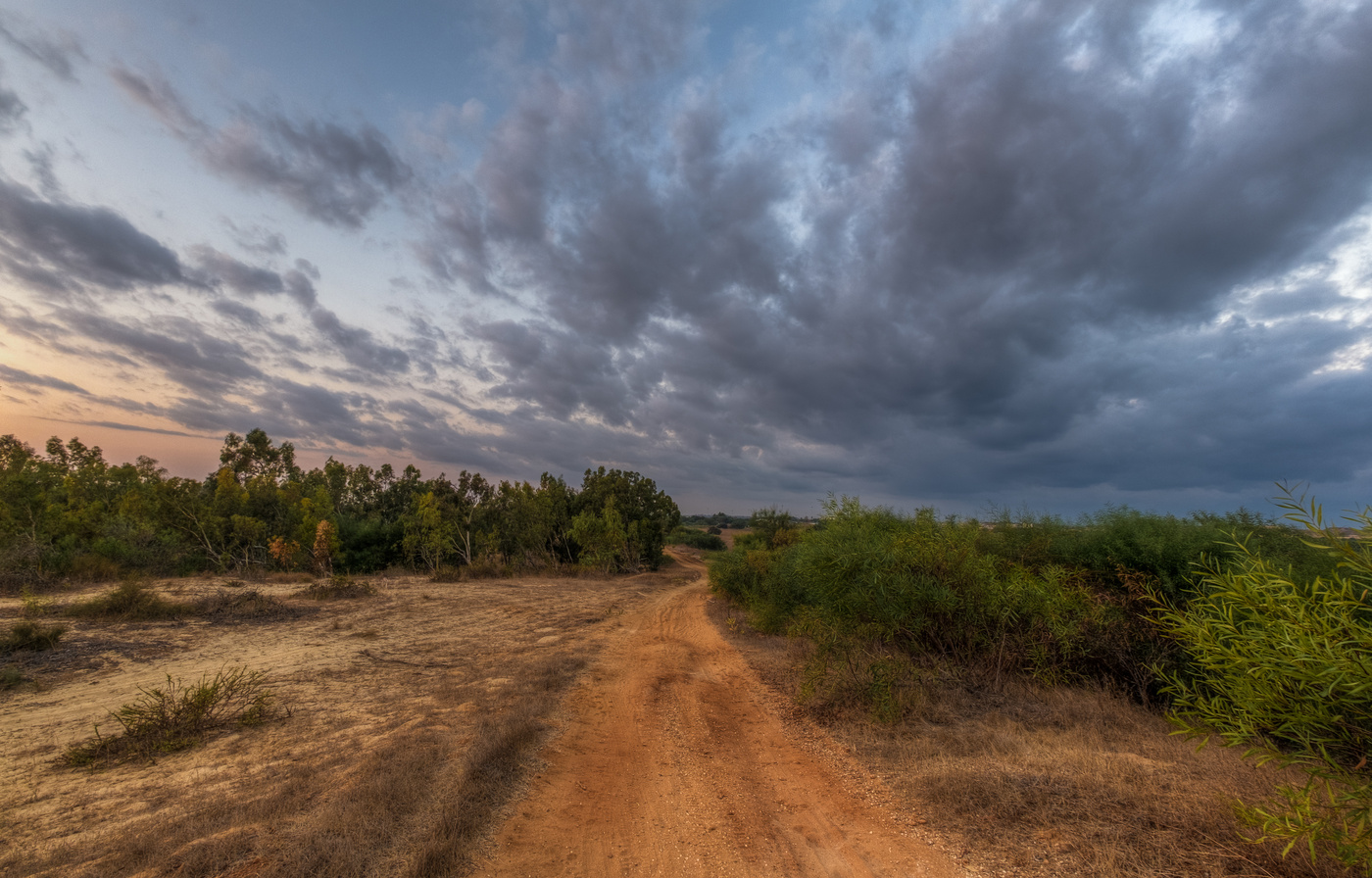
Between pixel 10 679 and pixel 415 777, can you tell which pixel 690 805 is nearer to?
pixel 415 777

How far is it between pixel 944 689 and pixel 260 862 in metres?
9.75

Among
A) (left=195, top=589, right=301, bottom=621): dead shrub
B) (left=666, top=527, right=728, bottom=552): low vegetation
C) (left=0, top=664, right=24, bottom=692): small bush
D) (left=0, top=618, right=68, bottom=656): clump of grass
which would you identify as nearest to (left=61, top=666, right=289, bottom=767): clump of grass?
(left=0, top=664, right=24, bottom=692): small bush

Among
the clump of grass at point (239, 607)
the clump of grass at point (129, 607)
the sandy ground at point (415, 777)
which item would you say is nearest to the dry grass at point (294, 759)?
the sandy ground at point (415, 777)

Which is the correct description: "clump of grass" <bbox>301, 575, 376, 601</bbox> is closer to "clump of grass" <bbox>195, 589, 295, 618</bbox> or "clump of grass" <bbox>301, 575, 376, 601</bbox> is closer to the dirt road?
"clump of grass" <bbox>195, 589, 295, 618</bbox>

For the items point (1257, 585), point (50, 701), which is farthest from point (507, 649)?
point (1257, 585)

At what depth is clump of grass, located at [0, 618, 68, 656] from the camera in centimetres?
1096

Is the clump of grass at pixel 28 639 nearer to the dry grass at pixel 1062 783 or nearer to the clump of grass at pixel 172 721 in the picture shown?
the clump of grass at pixel 172 721

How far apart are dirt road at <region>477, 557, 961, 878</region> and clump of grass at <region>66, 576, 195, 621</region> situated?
14.8 metres

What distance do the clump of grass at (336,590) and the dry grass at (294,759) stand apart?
6.85 m

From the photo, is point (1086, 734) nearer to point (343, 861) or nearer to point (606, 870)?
point (606, 870)

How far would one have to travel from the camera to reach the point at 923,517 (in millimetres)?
11094

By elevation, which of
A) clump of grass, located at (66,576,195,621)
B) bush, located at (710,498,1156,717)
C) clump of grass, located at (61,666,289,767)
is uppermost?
bush, located at (710,498,1156,717)

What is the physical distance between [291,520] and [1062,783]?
46748 mm

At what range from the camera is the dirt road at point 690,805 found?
5.12 meters
